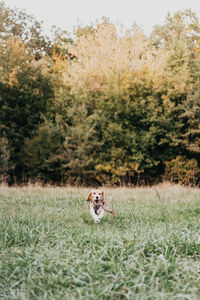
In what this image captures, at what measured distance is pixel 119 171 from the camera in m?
19.0

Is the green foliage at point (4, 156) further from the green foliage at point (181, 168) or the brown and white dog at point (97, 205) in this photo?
the brown and white dog at point (97, 205)

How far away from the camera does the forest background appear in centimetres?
1904

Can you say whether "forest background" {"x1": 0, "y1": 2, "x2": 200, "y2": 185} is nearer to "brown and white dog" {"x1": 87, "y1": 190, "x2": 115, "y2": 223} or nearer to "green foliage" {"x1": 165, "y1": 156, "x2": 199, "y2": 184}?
"green foliage" {"x1": 165, "y1": 156, "x2": 199, "y2": 184}

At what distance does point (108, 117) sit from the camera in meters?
19.6

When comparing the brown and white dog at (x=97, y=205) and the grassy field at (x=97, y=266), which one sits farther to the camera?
the brown and white dog at (x=97, y=205)

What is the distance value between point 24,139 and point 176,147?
9.59 meters

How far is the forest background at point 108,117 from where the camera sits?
62.5 ft

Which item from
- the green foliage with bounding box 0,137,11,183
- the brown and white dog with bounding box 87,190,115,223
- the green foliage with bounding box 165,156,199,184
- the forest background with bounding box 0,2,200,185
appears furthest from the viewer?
the green foliage with bounding box 165,156,199,184

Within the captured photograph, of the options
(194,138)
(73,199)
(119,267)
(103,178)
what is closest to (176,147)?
(194,138)

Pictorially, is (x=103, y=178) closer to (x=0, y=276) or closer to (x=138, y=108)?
(x=138, y=108)

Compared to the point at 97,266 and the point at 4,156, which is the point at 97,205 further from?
the point at 4,156

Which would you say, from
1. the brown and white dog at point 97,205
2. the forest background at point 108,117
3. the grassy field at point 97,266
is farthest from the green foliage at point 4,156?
the grassy field at point 97,266

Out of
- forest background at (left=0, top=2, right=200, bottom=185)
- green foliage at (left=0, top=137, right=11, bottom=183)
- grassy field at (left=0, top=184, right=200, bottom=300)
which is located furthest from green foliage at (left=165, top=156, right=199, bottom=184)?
grassy field at (left=0, top=184, right=200, bottom=300)

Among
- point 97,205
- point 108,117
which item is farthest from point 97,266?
point 108,117
